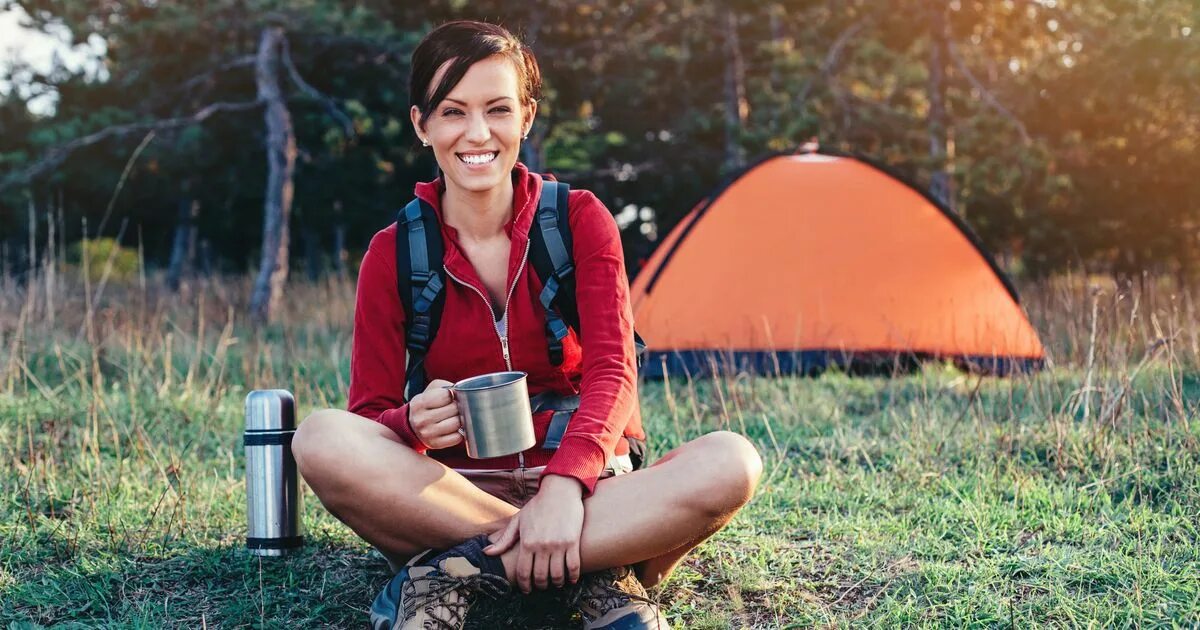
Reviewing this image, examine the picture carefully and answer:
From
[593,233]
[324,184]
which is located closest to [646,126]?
[324,184]

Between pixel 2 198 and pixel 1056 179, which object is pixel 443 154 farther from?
pixel 2 198

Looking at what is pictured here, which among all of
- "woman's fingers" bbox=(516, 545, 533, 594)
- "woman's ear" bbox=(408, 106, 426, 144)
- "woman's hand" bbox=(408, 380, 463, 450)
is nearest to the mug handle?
"woman's hand" bbox=(408, 380, 463, 450)

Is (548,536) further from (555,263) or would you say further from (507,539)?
(555,263)

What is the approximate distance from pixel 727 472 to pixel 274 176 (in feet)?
31.7

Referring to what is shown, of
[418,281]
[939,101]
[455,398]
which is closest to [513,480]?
[455,398]

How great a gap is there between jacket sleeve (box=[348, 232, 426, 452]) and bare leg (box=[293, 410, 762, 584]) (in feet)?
0.60

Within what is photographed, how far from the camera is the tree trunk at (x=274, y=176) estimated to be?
10.8m

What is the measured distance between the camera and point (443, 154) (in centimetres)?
Answer: 245

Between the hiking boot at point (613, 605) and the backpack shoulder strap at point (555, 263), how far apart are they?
51 centimetres

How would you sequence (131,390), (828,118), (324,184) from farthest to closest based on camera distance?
(324,184), (828,118), (131,390)

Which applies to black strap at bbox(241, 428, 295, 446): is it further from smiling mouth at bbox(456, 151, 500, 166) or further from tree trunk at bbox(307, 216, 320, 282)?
tree trunk at bbox(307, 216, 320, 282)

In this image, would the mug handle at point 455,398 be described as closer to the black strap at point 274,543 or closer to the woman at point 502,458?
the woman at point 502,458

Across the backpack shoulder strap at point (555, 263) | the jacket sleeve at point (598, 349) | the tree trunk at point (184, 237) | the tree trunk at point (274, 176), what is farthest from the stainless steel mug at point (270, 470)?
the tree trunk at point (184, 237)

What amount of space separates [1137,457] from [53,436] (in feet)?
12.8
